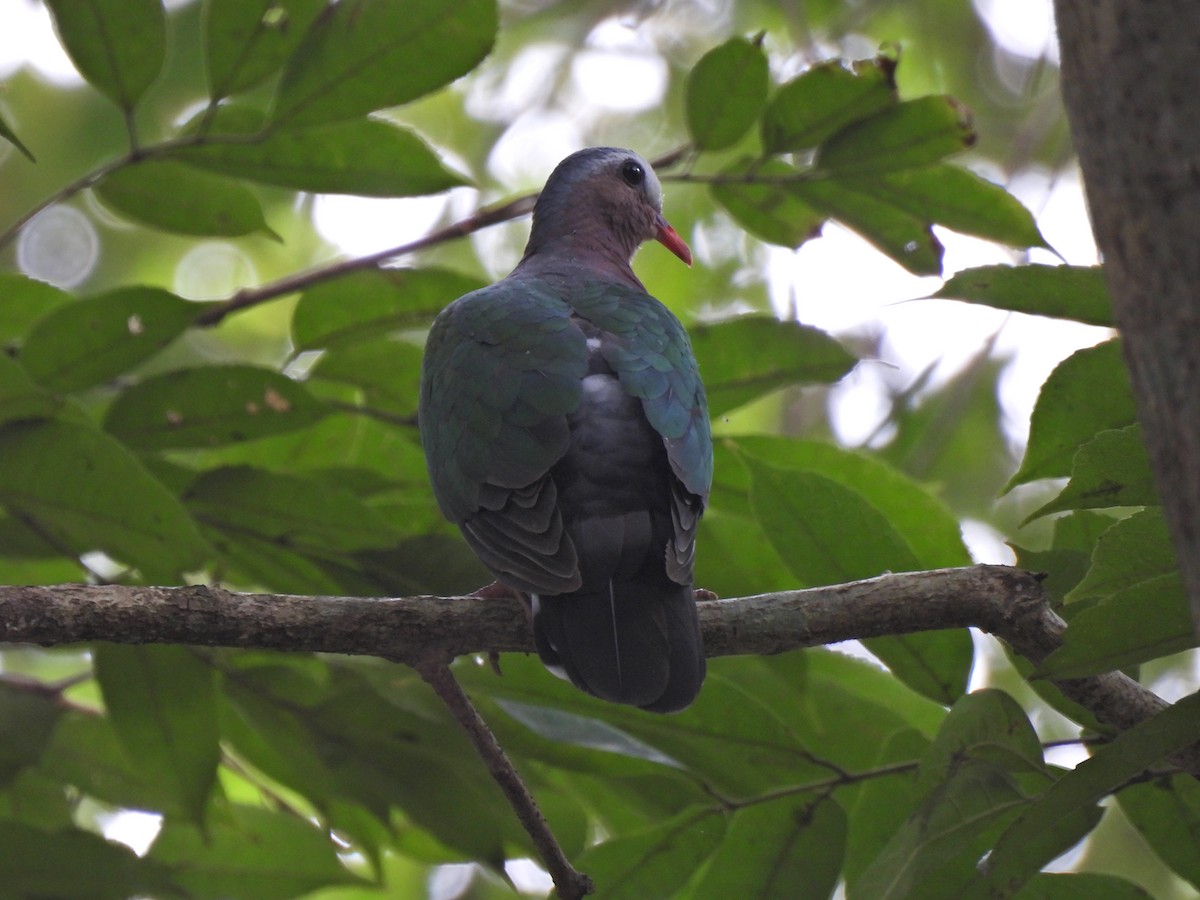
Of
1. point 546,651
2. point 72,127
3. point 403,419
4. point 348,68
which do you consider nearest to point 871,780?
point 546,651

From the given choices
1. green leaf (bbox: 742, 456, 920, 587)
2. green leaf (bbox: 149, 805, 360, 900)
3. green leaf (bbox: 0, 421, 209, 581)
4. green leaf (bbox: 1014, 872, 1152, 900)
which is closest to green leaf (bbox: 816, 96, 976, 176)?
green leaf (bbox: 742, 456, 920, 587)

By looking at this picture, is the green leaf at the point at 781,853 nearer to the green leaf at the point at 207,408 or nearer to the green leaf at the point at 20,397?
the green leaf at the point at 207,408

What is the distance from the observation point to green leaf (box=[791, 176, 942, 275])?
3676 millimetres

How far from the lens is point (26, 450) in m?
2.92

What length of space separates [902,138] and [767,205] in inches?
19.0

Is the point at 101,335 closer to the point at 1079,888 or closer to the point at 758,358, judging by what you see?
the point at 758,358

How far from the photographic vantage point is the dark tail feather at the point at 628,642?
2.73m

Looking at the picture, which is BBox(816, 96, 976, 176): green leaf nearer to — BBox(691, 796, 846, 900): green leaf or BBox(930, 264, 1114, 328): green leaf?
BBox(930, 264, 1114, 328): green leaf

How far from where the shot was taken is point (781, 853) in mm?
2891

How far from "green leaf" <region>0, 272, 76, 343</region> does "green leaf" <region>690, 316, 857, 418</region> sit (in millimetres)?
1896

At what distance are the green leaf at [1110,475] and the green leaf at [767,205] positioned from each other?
1852 mm

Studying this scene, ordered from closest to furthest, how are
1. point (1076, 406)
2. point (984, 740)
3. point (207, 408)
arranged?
point (984, 740)
point (1076, 406)
point (207, 408)

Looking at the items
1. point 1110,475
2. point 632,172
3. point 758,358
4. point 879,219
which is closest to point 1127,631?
point 1110,475

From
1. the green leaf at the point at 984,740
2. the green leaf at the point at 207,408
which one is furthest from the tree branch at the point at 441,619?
the green leaf at the point at 207,408
